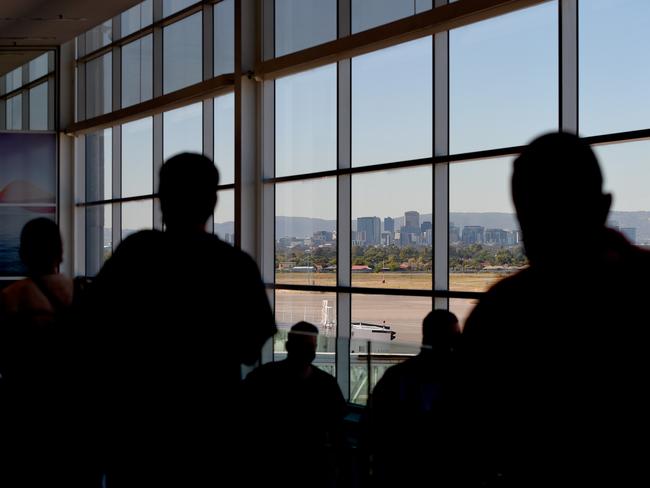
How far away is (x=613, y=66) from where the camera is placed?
1070 centimetres

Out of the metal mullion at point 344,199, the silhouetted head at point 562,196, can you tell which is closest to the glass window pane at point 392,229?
the metal mullion at point 344,199

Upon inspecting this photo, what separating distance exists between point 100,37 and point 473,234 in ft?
36.4

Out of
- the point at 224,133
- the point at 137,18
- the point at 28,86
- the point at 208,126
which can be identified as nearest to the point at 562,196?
the point at 224,133

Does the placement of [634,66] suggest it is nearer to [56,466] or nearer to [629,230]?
[629,230]

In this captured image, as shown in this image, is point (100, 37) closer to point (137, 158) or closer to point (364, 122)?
point (137, 158)

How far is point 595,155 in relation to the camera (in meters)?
1.51

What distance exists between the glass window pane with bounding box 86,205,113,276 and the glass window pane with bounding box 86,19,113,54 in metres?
3.82

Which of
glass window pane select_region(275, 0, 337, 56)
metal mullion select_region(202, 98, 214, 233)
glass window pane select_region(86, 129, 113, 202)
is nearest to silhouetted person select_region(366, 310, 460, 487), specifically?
glass window pane select_region(275, 0, 337, 56)

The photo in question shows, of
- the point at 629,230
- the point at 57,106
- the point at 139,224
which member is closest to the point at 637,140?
the point at 629,230

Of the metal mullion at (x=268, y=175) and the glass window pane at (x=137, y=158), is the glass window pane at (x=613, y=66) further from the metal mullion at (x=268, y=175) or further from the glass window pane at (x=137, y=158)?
the glass window pane at (x=137, y=158)

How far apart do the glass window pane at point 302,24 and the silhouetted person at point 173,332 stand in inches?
415

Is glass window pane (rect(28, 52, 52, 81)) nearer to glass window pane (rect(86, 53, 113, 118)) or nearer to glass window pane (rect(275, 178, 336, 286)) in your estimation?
glass window pane (rect(86, 53, 113, 118))

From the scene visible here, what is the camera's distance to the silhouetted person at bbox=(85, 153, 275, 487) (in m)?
2.11

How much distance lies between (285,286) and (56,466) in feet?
33.3
